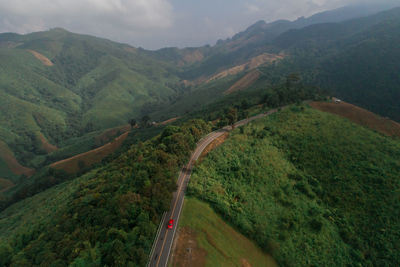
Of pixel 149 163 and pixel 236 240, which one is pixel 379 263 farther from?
pixel 149 163

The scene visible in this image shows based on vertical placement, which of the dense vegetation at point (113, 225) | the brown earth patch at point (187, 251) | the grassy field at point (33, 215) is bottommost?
the grassy field at point (33, 215)

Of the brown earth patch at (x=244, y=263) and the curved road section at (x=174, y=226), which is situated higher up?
the curved road section at (x=174, y=226)

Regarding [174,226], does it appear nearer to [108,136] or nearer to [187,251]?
[187,251]

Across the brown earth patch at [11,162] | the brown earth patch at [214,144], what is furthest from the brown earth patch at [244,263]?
the brown earth patch at [11,162]

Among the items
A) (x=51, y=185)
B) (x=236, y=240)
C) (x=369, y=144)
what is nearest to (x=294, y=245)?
(x=236, y=240)

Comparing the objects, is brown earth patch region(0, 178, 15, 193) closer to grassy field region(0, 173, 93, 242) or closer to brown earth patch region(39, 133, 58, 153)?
brown earth patch region(39, 133, 58, 153)

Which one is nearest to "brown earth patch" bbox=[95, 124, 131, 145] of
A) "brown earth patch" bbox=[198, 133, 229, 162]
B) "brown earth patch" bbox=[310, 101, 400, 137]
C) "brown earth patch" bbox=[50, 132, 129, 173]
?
"brown earth patch" bbox=[50, 132, 129, 173]

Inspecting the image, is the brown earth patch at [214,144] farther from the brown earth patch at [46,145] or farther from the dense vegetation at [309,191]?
the brown earth patch at [46,145]
